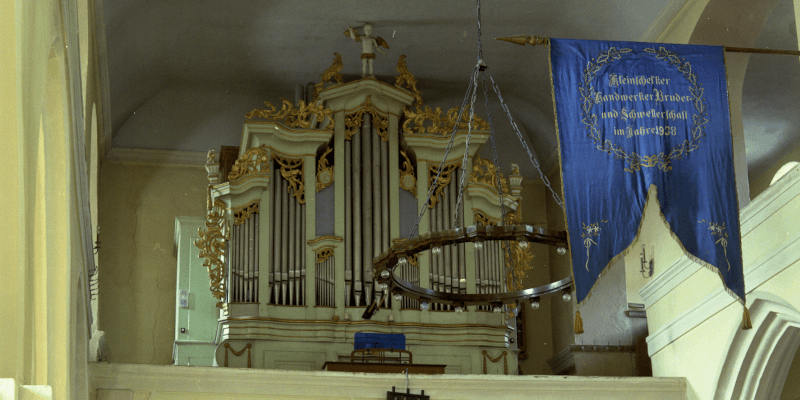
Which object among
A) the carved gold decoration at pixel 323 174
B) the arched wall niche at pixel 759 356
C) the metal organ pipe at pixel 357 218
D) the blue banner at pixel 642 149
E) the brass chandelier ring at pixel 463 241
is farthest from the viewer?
the carved gold decoration at pixel 323 174

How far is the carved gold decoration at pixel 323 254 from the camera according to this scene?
10031 mm

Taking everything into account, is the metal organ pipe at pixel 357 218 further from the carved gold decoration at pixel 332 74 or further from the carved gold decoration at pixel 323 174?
the carved gold decoration at pixel 332 74

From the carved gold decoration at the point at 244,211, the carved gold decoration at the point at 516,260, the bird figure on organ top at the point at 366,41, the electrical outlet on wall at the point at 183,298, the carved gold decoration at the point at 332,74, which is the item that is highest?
the bird figure on organ top at the point at 366,41

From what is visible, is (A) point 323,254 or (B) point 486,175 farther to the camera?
(B) point 486,175

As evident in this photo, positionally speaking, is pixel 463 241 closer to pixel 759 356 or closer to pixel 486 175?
pixel 759 356

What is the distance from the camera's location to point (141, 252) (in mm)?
11797

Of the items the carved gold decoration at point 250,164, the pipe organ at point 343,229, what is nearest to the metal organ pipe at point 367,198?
the pipe organ at point 343,229

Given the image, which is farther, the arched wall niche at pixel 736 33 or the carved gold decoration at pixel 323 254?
the carved gold decoration at pixel 323 254

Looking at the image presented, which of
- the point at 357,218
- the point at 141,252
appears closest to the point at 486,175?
the point at 357,218

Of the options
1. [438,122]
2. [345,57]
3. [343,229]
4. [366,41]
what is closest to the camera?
[343,229]

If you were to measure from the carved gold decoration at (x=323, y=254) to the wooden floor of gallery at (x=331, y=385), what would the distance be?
1.85 m

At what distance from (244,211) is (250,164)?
1.54 feet

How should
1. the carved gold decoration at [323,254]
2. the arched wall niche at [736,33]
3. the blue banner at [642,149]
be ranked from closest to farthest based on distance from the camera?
the blue banner at [642,149], the arched wall niche at [736,33], the carved gold decoration at [323,254]

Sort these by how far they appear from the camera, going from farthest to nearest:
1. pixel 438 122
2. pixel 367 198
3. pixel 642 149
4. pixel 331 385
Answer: pixel 438 122 → pixel 367 198 → pixel 331 385 → pixel 642 149
